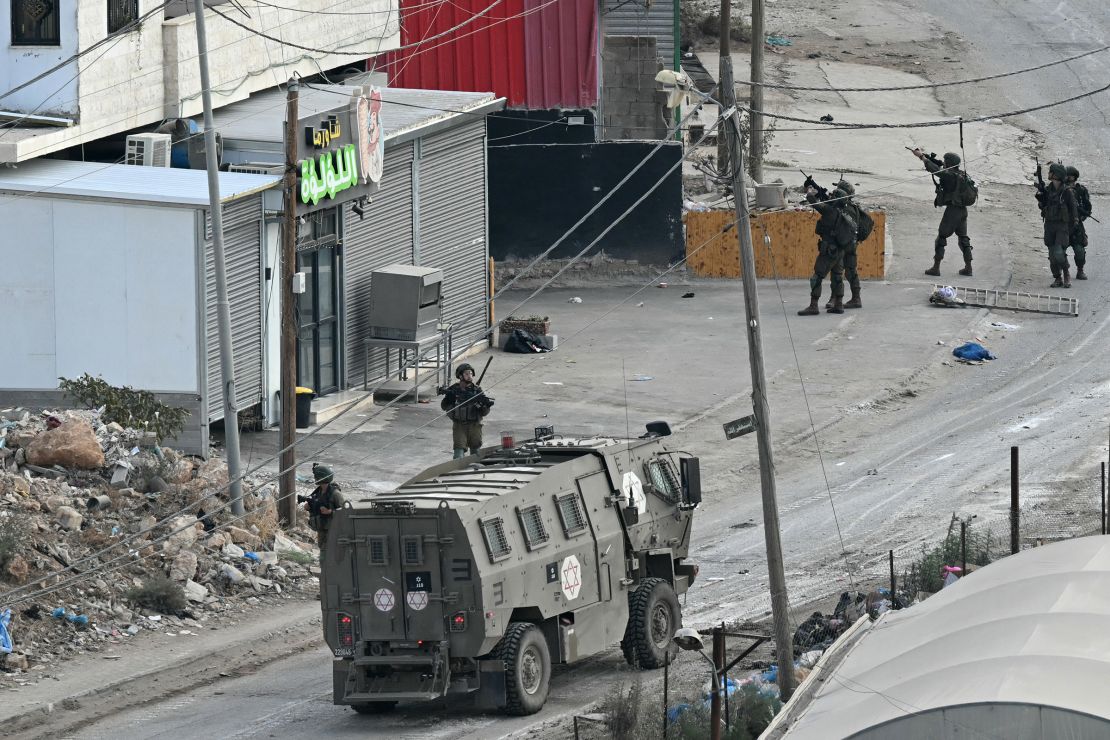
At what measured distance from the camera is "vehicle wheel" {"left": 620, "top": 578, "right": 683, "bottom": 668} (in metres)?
18.3

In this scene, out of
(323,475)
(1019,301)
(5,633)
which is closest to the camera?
(5,633)

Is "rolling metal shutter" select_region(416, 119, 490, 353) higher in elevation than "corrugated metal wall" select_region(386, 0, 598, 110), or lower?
lower

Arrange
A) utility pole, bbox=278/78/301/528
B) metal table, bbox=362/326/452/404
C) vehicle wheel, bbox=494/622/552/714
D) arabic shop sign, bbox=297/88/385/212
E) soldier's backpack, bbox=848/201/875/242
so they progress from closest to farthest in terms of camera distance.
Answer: vehicle wheel, bbox=494/622/552/714
utility pole, bbox=278/78/301/528
arabic shop sign, bbox=297/88/385/212
metal table, bbox=362/326/452/404
soldier's backpack, bbox=848/201/875/242

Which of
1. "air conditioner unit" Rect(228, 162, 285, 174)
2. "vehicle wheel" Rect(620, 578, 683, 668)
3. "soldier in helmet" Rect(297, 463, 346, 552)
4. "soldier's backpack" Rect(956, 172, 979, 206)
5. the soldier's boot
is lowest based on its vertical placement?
"vehicle wheel" Rect(620, 578, 683, 668)

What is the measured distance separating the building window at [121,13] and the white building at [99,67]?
1 centimetres

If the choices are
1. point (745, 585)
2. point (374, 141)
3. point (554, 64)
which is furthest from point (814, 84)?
point (745, 585)

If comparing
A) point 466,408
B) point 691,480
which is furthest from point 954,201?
point 691,480

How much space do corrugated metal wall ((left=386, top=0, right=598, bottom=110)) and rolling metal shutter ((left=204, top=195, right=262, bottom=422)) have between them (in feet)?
37.2

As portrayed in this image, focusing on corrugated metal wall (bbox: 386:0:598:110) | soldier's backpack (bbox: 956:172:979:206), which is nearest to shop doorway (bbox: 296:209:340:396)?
corrugated metal wall (bbox: 386:0:598:110)

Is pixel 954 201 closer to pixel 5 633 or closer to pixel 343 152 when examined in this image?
pixel 343 152

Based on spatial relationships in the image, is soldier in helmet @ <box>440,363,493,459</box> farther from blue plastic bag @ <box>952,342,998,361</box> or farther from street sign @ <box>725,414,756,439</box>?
blue plastic bag @ <box>952,342,998,361</box>

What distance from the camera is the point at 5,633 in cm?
1928

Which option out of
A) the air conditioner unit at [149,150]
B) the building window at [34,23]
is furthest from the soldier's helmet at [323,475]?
the building window at [34,23]

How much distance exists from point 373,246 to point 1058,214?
11.9 metres
